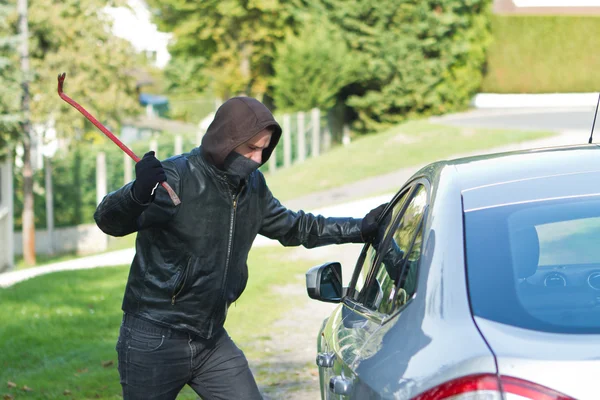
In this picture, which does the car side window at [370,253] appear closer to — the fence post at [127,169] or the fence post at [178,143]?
the fence post at [127,169]

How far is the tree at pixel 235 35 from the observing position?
139 feet

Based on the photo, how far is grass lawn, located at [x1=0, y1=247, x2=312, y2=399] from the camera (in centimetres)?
716

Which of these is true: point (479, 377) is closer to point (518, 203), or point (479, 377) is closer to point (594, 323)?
point (594, 323)

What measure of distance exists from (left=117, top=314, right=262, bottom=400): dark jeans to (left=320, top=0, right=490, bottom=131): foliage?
32733 millimetres

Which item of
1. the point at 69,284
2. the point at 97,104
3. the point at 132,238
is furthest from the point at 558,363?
the point at 97,104

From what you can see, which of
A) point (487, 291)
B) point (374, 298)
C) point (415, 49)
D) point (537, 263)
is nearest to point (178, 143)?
point (415, 49)

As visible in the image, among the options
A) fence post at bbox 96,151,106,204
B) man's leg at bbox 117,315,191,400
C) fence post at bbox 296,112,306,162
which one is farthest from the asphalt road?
man's leg at bbox 117,315,191,400

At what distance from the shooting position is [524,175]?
304 centimetres

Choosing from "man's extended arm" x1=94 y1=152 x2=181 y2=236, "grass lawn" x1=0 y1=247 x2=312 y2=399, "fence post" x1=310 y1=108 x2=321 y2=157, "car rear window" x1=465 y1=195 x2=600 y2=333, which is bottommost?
"fence post" x1=310 y1=108 x2=321 y2=157

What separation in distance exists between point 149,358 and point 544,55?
123 ft

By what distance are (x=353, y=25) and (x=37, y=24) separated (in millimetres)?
11704

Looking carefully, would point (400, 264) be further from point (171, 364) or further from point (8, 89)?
point (8, 89)

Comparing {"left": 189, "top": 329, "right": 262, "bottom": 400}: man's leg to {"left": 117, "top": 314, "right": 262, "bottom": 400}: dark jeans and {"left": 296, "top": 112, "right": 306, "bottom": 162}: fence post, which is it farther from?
{"left": 296, "top": 112, "right": 306, "bottom": 162}: fence post

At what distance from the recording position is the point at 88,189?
26875mm
